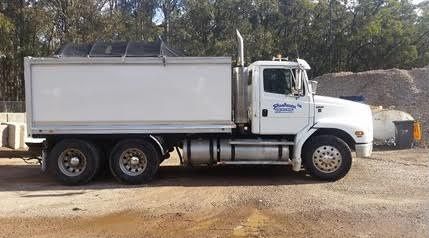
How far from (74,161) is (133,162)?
4.30ft

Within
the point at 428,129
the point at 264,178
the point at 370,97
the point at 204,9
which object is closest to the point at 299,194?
the point at 264,178

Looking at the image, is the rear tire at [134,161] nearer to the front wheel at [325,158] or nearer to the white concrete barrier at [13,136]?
the front wheel at [325,158]

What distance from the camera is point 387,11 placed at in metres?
Answer: 43.4

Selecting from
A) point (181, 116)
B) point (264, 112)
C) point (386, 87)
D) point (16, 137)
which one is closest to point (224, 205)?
point (181, 116)

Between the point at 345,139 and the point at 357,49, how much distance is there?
33.1 metres

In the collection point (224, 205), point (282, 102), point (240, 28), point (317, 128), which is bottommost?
point (224, 205)

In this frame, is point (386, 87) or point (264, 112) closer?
point (264, 112)

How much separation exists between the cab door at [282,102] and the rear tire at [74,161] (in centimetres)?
380

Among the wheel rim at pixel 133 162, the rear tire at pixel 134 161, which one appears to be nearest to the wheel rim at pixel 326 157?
the rear tire at pixel 134 161

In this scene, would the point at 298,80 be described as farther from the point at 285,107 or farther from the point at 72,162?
the point at 72,162

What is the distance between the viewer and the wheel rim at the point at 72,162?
11977 millimetres

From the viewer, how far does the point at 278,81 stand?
1205cm

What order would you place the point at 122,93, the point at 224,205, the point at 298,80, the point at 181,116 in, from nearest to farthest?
1. the point at 224,205
2. the point at 122,93
3. the point at 181,116
4. the point at 298,80

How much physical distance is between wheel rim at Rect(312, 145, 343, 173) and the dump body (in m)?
2.26
